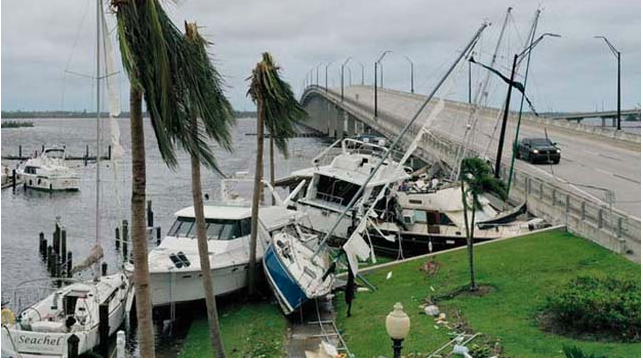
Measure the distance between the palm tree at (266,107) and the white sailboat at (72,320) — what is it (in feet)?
14.3

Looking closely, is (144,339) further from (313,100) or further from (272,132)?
(313,100)

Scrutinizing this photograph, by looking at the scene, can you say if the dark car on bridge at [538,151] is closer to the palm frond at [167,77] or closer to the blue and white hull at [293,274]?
the blue and white hull at [293,274]

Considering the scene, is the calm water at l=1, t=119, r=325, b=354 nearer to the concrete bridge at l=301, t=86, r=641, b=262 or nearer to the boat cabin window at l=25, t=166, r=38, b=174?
the boat cabin window at l=25, t=166, r=38, b=174

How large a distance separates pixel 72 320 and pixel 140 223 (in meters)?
10.7

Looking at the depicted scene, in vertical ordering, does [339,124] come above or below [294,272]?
above

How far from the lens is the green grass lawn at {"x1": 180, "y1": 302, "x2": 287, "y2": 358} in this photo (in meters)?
20.8

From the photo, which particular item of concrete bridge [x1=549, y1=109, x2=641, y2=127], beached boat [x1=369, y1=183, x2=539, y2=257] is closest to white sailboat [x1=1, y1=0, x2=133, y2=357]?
beached boat [x1=369, y1=183, x2=539, y2=257]

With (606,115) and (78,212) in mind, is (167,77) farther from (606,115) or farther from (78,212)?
(606,115)

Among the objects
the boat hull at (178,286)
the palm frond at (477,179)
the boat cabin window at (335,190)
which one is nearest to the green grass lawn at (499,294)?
the palm frond at (477,179)

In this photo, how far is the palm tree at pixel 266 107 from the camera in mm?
26344

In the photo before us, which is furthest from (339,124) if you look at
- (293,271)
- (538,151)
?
(293,271)

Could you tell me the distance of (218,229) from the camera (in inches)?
1065

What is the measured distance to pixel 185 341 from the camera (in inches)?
902

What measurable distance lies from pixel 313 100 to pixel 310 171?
143m
